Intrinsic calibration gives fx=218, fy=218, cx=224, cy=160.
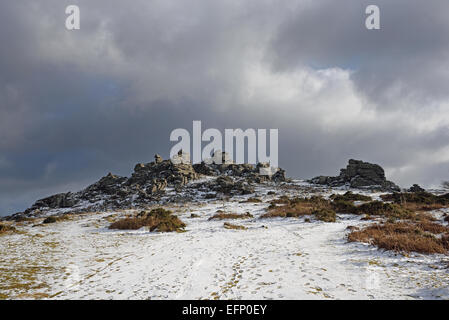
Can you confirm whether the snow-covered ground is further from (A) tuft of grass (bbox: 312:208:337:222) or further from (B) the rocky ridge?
(B) the rocky ridge

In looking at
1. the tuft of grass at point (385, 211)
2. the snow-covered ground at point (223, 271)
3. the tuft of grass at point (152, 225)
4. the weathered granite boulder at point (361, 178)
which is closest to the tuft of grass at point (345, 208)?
the tuft of grass at point (385, 211)

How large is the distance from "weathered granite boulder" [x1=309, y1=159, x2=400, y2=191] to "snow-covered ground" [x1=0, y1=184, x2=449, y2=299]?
71.0 m

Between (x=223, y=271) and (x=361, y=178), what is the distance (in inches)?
3182

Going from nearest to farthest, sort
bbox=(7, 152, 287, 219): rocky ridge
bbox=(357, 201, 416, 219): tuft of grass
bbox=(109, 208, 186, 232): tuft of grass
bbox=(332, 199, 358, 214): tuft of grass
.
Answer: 1. bbox=(109, 208, 186, 232): tuft of grass
2. bbox=(357, 201, 416, 219): tuft of grass
3. bbox=(332, 199, 358, 214): tuft of grass
4. bbox=(7, 152, 287, 219): rocky ridge

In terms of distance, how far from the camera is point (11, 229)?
1728 centimetres

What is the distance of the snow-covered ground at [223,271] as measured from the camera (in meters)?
5.67

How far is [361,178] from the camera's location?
73.6 metres

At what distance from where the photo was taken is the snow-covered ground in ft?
18.6

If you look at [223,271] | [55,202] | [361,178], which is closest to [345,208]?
[223,271]

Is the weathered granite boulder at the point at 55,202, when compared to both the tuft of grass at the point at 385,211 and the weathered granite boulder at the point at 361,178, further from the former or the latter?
the weathered granite boulder at the point at 361,178

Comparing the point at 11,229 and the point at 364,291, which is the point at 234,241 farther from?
the point at 11,229

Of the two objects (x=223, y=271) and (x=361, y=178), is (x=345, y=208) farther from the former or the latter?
(x=361, y=178)

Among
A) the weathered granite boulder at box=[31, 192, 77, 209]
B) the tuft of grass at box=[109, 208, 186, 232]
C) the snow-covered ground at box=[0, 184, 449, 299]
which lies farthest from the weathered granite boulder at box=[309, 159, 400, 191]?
the weathered granite boulder at box=[31, 192, 77, 209]
